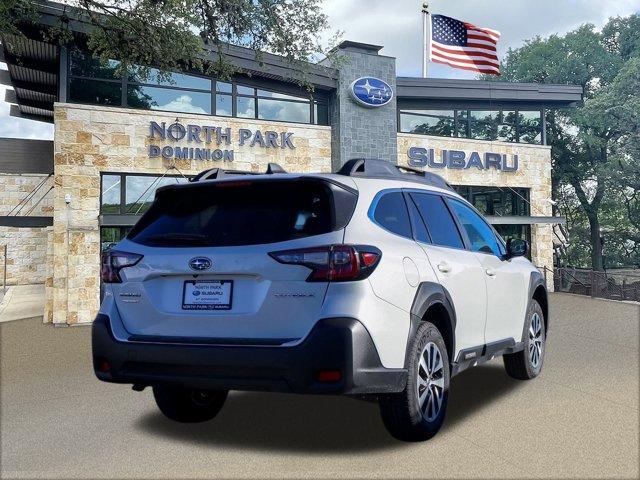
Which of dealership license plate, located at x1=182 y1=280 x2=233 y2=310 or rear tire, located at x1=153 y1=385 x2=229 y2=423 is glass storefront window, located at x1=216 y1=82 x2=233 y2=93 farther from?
dealership license plate, located at x1=182 y1=280 x2=233 y2=310

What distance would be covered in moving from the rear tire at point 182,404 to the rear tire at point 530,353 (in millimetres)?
3265

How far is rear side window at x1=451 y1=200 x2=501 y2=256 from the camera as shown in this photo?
5.67 meters

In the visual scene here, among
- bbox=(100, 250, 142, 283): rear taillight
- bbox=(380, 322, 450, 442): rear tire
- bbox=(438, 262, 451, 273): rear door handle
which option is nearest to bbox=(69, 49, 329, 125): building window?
bbox=(100, 250, 142, 283): rear taillight

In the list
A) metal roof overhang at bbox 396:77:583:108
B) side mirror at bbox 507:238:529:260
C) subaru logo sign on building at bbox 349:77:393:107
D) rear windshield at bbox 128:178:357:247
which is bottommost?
side mirror at bbox 507:238:529:260

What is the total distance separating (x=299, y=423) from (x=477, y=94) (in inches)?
796

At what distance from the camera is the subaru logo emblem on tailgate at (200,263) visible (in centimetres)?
388

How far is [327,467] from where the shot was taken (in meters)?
3.88

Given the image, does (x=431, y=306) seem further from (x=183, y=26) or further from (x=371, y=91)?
(x=371, y=91)

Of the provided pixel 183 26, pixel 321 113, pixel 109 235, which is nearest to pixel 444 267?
pixel 183 26

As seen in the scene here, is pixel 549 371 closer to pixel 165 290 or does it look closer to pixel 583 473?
pixel 583 473

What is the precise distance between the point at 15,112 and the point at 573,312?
2329 cm

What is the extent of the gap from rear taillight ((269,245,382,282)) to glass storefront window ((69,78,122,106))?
45.5 ft

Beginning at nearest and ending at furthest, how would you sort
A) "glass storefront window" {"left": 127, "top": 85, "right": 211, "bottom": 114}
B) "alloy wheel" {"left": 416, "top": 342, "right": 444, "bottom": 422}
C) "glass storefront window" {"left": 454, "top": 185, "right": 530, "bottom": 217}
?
"alloy wheel" {"left": 416, "top": 342, "right": 444, "bottom": 422}
"glass storefront window" {"left": 127, "top": 85, "right": 211, "bottom": 114}
"glass storefront window" {"left": 454, "top": 185, "right": 530, "bottom": 217}

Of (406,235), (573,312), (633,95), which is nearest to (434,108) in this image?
(573,312)
